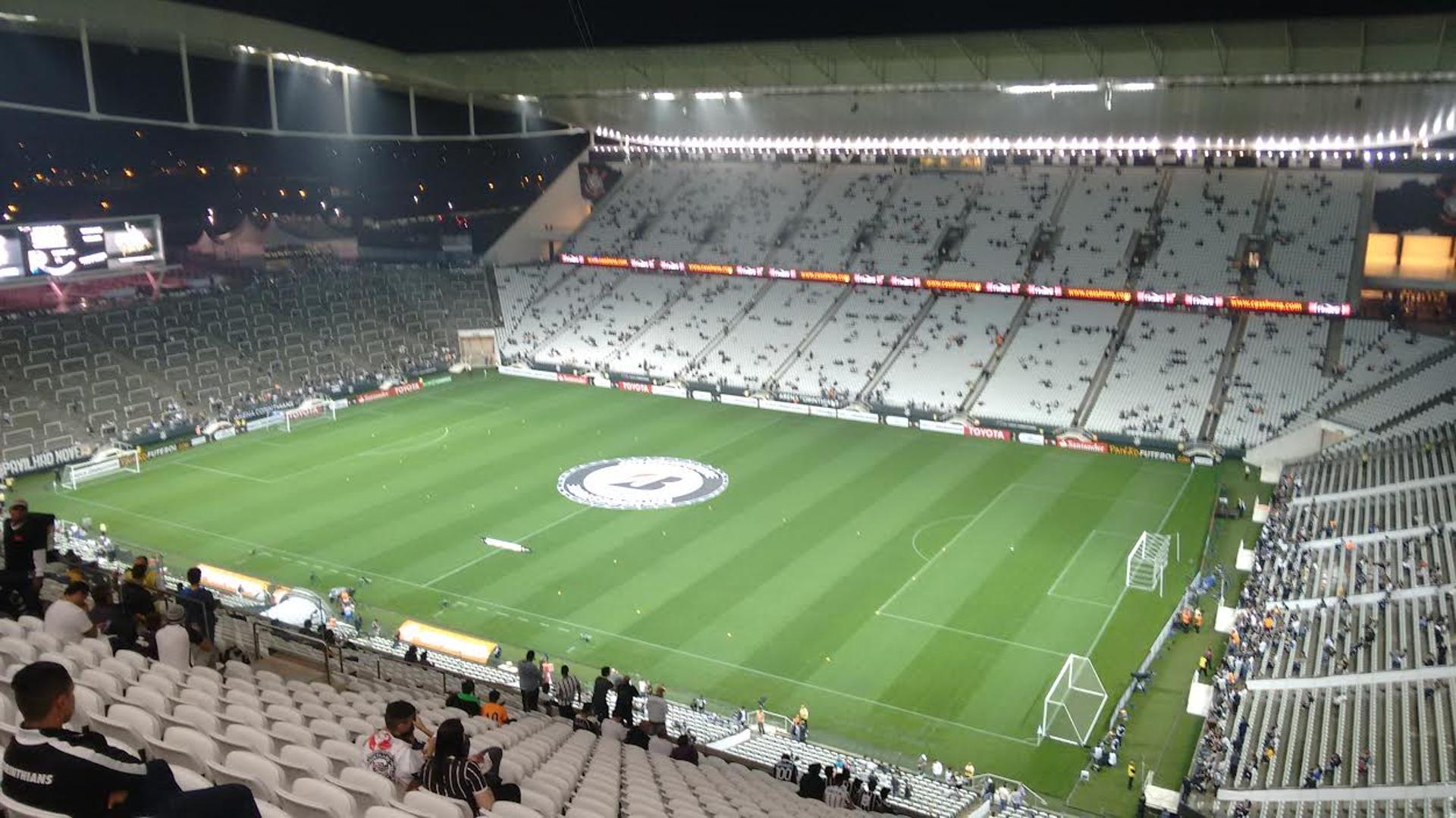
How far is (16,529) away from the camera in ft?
43.7

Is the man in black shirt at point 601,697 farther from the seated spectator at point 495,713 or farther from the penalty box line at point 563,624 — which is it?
the penalty box line at point 563,624

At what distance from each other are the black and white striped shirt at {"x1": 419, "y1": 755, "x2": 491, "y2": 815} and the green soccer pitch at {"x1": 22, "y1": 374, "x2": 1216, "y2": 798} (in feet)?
56.6

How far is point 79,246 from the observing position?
47.6m

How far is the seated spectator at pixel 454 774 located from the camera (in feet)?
25.2

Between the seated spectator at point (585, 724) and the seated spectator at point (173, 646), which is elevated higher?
the seated spectator at point (173, 646)

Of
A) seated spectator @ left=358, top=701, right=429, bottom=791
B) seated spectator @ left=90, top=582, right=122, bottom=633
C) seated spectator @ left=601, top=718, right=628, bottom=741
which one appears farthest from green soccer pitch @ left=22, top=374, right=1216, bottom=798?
seated spectator @ left=358, top=701, right=429, bottom=791

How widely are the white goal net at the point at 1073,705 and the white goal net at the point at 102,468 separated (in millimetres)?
35212

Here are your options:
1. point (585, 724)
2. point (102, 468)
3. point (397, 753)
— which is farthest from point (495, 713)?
point (102, 468)

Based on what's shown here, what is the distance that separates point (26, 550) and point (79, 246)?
40080mm

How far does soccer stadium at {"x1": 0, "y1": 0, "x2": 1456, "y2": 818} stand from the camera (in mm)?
15953

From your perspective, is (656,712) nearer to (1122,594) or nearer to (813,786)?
(813,786)

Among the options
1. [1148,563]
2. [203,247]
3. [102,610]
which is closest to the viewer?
[102,610]

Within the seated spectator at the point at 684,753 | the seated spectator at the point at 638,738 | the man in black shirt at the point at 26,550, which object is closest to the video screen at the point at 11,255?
the man in black shirt at the point at 26,550

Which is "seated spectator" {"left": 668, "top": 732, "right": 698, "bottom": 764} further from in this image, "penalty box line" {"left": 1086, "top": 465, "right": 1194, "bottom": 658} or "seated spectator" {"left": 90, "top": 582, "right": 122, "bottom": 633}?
"penalty box line" {"left": 1086, "top": 465, "right": 1194, "bottom": 658}
